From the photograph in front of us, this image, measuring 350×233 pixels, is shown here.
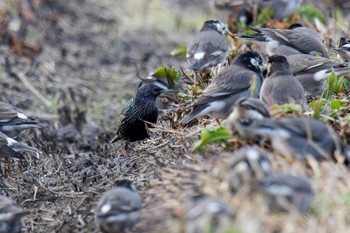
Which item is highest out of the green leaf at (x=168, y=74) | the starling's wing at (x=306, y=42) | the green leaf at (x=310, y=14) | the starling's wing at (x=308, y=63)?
the starling's wing at (x=308, y=63)

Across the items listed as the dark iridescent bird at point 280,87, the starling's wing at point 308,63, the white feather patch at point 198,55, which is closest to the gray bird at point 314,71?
the starling's wing at point 308,63

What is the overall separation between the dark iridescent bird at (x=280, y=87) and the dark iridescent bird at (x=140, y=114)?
1.93 meters

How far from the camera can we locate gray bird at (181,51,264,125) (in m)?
8.15

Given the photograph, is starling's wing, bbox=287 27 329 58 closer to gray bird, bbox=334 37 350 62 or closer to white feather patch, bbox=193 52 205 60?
gray bird, bbox=334 37 350 62

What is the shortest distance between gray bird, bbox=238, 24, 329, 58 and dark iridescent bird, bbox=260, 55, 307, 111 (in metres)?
1.67

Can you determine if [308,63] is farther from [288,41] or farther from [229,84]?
[229,84]

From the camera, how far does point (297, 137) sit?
649cm

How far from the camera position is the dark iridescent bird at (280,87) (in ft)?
25.1

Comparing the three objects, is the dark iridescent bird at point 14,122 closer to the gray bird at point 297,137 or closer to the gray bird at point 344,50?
the gray bird at point 344,50

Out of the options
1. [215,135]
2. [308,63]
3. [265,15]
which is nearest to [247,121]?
[215,135]

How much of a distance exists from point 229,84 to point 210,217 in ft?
10.5

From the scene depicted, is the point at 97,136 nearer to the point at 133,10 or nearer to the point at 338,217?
the point at 338,217

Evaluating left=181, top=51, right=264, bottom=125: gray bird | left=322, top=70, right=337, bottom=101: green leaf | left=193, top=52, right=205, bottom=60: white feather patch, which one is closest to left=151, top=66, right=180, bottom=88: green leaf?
left=193, top=52, right=205, bottom=60: white feather patch

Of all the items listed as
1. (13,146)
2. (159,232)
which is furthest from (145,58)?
(159,232)
